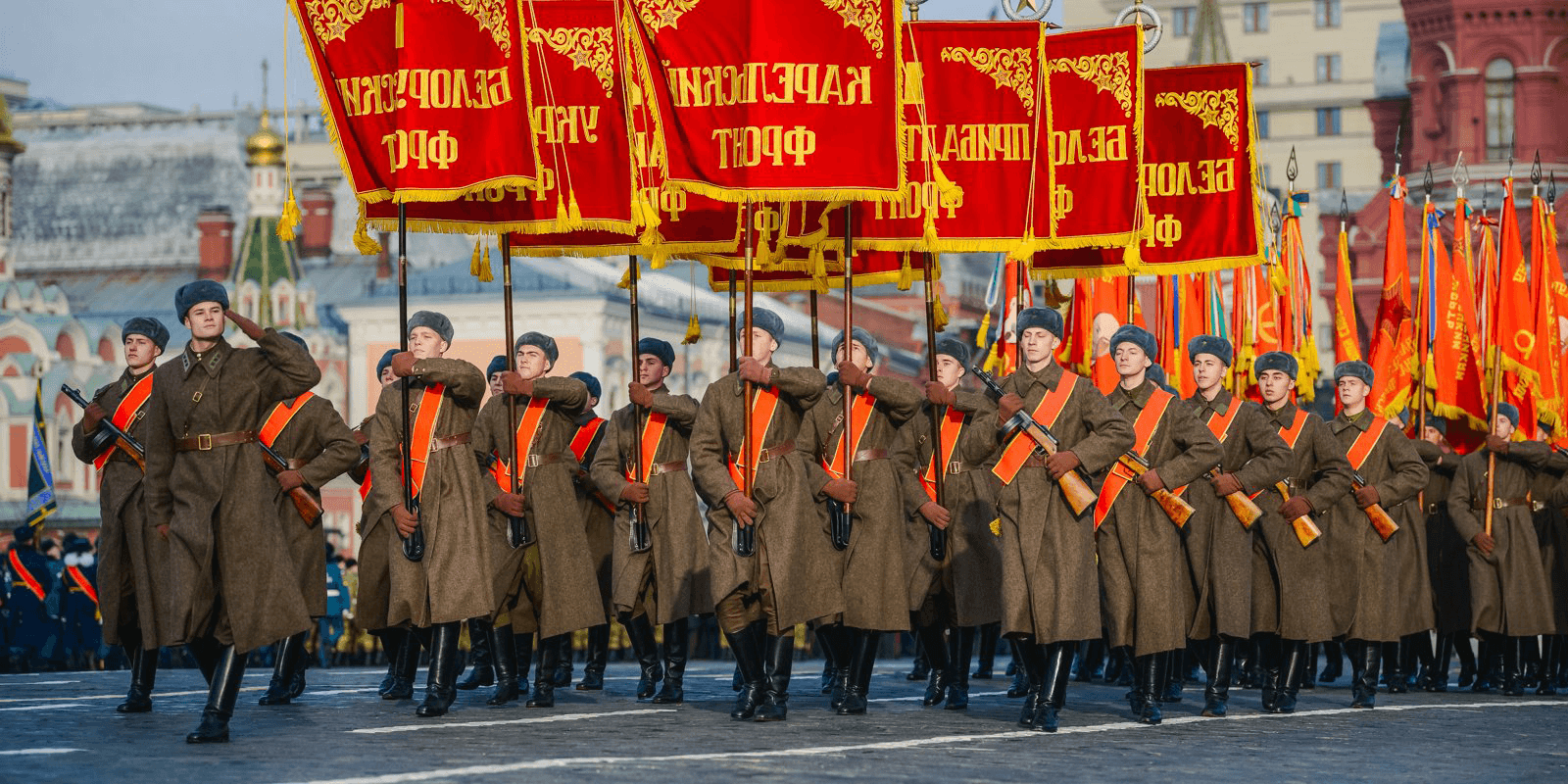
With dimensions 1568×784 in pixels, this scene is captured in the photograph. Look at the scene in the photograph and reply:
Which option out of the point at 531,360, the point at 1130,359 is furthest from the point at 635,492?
the point at 1130,359

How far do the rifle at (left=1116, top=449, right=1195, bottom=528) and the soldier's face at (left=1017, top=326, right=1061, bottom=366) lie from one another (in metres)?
0.63

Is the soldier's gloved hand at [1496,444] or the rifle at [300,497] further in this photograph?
the soldier's gloved hand at [1496,444]

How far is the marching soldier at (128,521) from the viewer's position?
1064 centimetres

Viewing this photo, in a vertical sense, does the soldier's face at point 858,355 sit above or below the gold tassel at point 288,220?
below

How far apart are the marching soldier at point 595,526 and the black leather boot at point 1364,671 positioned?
3.64 meters

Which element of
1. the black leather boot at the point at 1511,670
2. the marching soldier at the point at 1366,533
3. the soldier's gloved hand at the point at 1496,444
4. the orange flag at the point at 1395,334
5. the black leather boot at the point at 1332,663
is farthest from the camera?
the orange flag at the point at 1395,334

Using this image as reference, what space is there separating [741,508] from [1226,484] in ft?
8.37

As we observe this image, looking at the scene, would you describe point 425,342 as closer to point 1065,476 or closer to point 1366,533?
point 1065,476

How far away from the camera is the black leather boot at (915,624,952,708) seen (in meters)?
12.3

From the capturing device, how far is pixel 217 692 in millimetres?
9602

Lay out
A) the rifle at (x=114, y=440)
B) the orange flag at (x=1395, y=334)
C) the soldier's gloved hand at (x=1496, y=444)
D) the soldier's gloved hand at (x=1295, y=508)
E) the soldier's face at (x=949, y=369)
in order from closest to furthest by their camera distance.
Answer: the rifle at (x=114, y=440) < the soldier's gloved hand at (x=1295, y=508) < the soldier's face at (x=949, y=369) < the soldier's gloved hand at (x=1496, y=444) < the orange flag at (x=1395, y=334)

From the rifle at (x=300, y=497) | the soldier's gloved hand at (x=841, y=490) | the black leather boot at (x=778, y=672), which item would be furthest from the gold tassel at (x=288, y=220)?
the black leather boot at (x=778, y=672)

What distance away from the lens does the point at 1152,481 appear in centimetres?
1116

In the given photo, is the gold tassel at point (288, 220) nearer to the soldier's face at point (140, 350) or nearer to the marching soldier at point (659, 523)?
the soldier's face at point (140, 350)
